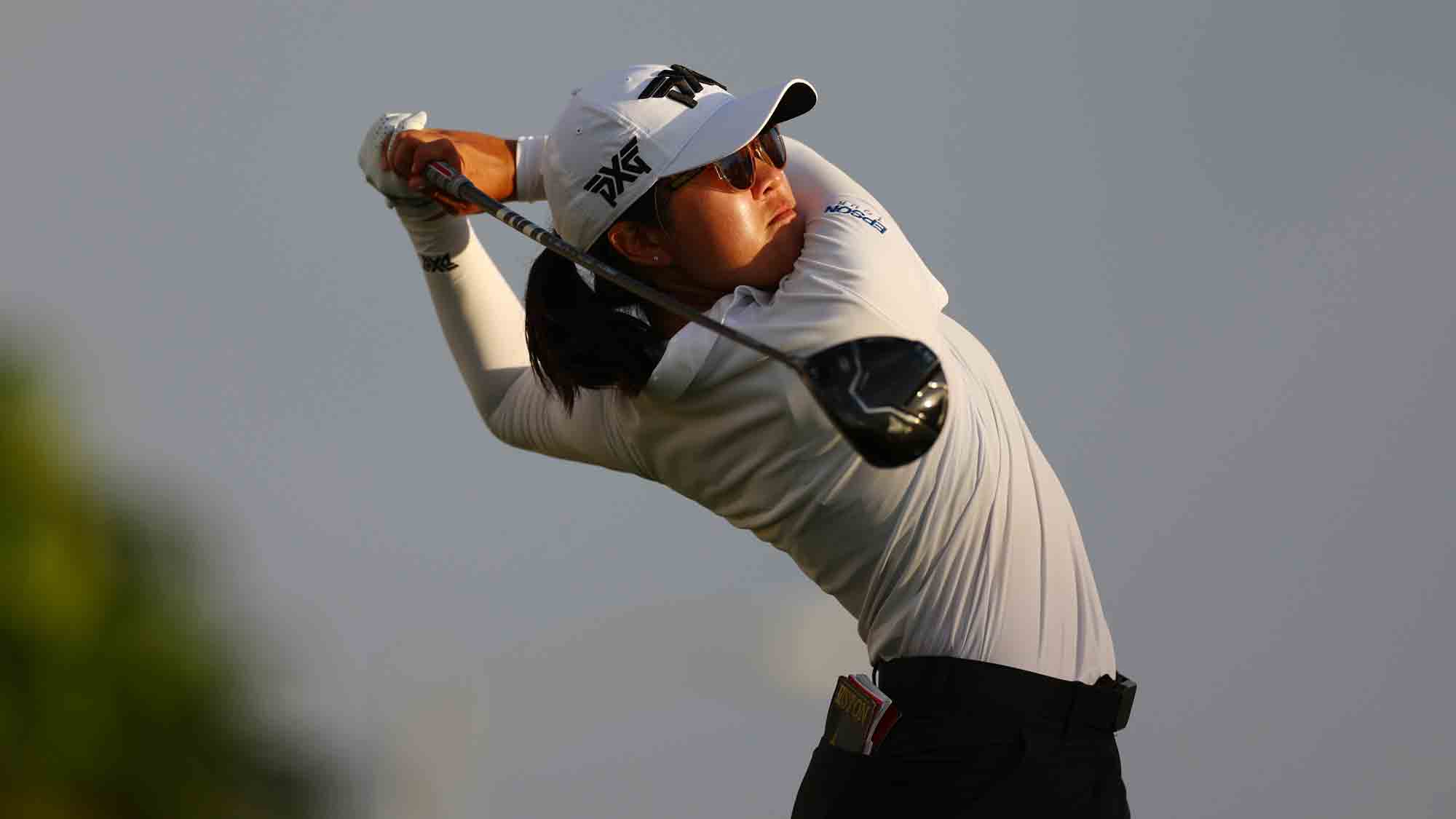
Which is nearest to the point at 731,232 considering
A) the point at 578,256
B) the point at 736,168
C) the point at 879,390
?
the point at 736,168

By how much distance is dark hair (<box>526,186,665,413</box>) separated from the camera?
182 cm

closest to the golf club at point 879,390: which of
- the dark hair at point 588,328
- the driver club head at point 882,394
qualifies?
the driver club head at point 882,394

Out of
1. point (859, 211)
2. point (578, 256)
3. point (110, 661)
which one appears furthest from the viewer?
point (110, 661)

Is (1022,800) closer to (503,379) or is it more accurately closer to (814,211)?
(814,211)

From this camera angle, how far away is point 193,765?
4.37 metres

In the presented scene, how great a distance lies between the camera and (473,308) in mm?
2184

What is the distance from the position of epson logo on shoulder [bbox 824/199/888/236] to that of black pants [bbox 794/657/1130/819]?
441mm

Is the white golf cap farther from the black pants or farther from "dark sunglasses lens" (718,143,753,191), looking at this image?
the black pants

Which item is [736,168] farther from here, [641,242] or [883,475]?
[883,475]

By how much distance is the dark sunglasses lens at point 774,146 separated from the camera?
1840 mm

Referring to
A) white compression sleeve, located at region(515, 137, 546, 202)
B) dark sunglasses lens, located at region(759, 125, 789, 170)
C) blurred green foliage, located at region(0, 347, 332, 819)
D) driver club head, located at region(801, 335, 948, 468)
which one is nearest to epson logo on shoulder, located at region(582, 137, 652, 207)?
dark sunglasses lens, located at region(759, 125, 789, 170)

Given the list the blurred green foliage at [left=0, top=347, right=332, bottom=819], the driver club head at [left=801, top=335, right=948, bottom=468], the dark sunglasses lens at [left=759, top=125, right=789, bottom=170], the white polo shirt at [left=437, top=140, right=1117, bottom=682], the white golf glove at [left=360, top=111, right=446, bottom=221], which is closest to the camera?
the driver club head at [left=801, top=335, right=948, bottom=468]

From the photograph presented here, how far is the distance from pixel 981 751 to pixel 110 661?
311 centimetres

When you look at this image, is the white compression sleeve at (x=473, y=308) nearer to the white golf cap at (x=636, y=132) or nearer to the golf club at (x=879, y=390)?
the white golf cap at (x=636, y=132)
